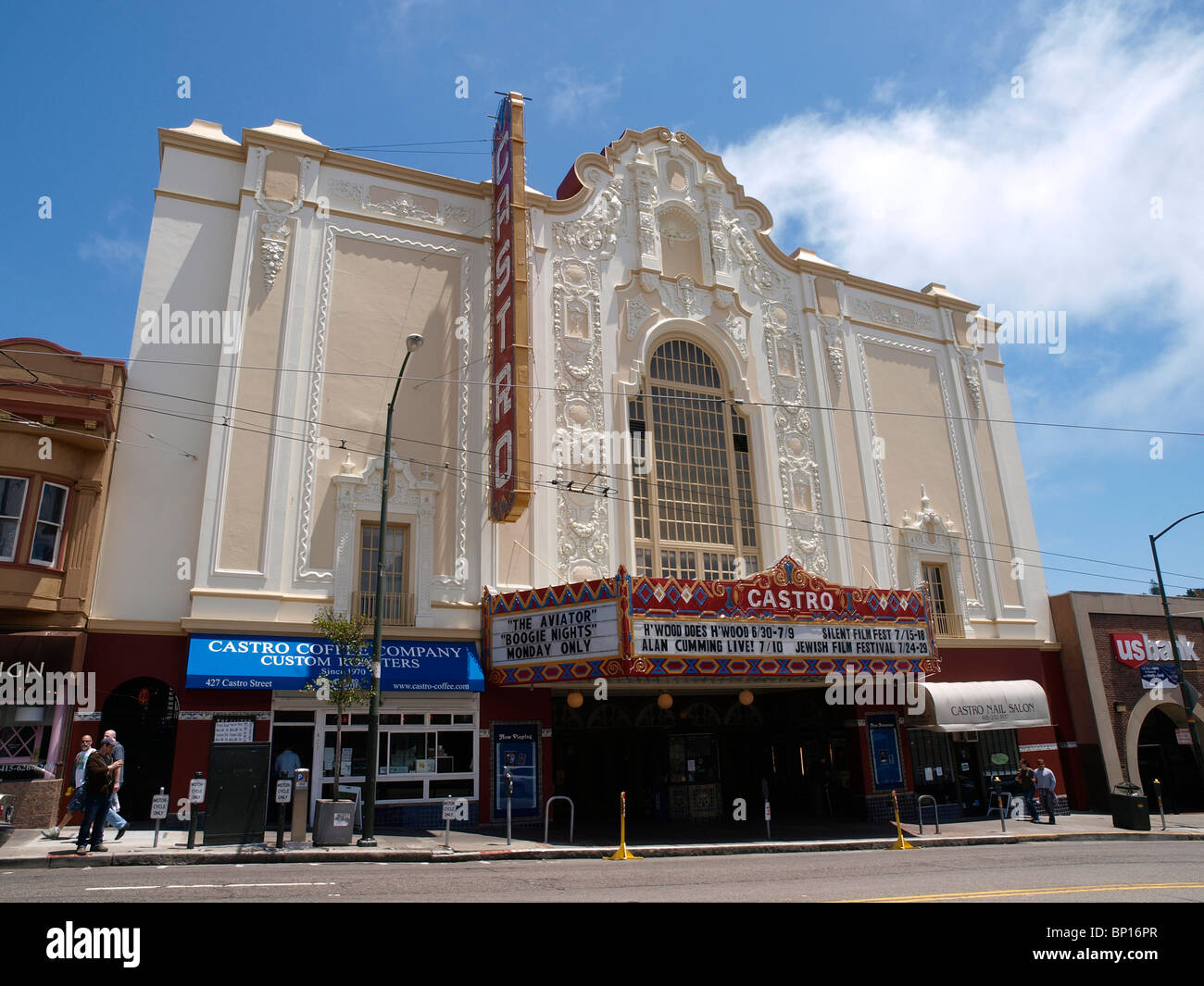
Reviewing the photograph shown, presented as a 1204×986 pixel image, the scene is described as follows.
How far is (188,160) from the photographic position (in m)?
22.1

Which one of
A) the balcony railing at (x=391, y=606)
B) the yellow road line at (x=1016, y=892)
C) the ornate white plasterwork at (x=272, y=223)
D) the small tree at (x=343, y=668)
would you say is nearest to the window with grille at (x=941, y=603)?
the balcony railing at (x=391, y=606)

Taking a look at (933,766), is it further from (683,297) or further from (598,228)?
(598,228)

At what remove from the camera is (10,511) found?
1739 cm

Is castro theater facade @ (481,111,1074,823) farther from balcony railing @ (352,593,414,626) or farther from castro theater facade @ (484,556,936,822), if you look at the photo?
balcony railing @ (352,593,414,626)

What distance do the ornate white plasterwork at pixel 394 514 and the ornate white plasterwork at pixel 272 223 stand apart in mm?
5478

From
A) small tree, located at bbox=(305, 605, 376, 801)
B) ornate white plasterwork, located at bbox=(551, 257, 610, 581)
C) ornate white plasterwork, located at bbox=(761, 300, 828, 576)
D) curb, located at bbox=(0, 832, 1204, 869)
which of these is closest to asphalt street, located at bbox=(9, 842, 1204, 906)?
curb, located at bbox=(0, 832, 1204, 869)

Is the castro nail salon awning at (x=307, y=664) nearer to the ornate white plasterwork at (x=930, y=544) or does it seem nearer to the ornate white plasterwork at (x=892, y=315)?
the ornate white plasterwork at (x=930, y=544)

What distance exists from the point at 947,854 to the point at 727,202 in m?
21.1

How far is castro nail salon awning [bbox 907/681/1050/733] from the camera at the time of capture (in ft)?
80.8

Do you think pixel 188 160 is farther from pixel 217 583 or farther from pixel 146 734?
pixel 146 734

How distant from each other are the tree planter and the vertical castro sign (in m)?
7.96

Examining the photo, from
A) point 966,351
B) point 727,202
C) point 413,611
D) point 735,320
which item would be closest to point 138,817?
point 413,611

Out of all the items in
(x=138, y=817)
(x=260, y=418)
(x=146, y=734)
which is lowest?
(x=138, y=817)

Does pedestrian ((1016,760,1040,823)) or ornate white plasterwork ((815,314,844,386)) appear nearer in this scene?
pedestrian ((1016,760,1040,823))
